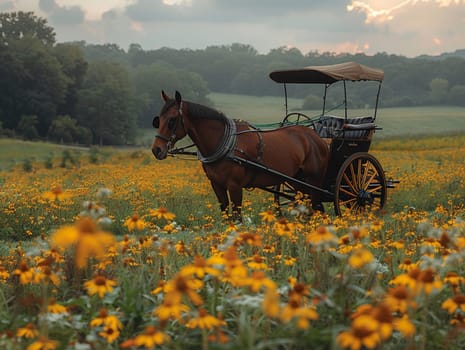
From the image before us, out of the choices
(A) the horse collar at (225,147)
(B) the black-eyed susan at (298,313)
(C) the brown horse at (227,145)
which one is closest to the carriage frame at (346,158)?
(C) the brown horse at (227,145)

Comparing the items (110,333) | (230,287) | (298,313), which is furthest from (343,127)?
(298,313)

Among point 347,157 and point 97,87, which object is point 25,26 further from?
point 347,157

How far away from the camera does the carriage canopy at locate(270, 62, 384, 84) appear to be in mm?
9484

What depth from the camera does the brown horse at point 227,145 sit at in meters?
7.98

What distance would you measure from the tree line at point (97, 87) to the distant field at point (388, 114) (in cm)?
469

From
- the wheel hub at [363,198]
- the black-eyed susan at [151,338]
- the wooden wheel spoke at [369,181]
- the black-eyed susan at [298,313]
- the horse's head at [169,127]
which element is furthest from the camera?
the wooden wheel spoke at [369,181]

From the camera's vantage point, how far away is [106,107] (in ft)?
183

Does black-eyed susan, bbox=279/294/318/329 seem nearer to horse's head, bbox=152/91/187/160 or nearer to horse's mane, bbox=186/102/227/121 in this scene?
horse's head, bbox=152/91/187/160

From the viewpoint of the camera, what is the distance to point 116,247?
4.52 meters

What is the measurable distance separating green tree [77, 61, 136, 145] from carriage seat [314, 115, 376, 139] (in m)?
45.0

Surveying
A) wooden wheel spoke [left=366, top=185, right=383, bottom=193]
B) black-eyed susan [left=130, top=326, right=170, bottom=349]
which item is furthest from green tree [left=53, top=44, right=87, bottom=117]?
black-eyed susan [left=130, top=326, right=170, bottom=349]

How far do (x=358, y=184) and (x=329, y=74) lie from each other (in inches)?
76.6

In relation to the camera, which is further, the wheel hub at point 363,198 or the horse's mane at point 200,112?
the wheel hub at point 363,198

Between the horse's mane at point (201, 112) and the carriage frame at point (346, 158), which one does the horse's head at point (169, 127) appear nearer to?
the horse's mane at point (201, 112)
